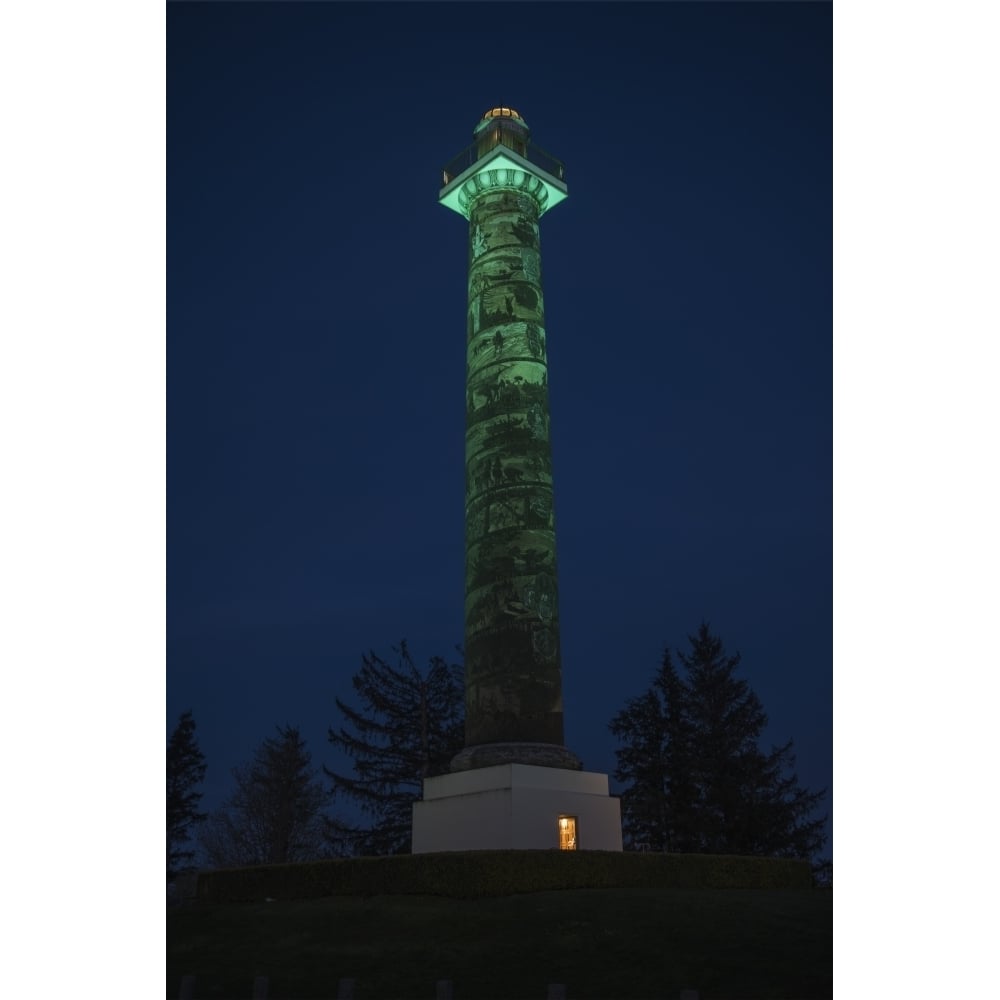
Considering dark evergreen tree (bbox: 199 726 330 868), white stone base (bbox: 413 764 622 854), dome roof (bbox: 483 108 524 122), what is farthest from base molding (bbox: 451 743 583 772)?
dark evergreen tree (bbox: 199 726 330 868)

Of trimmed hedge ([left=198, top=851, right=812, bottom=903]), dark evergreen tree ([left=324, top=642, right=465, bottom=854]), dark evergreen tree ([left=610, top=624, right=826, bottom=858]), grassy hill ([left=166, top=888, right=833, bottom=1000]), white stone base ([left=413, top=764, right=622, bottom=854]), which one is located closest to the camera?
grassy hill ([left=166, top=888, right=833, bottom=1000])

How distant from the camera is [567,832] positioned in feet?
62.7

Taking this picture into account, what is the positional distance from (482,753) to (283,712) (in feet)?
218

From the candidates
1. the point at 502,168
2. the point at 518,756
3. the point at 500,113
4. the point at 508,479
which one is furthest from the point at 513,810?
the point at 500,113

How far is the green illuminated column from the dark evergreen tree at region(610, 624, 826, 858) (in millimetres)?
15821

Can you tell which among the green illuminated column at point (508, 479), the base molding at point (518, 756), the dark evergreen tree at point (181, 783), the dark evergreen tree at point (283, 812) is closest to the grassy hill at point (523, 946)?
the base molding at point (518, 756)

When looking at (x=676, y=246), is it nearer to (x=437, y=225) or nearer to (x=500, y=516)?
(x=437, y=225)

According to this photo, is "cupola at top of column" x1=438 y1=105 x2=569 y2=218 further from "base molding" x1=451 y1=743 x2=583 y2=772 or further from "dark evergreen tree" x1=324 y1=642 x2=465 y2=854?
"dark evergreen tree" x1=324 y1=642 x2=465 y2=854

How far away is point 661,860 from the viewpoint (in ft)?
59.2

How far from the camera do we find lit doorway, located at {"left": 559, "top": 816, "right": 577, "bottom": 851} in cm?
1902

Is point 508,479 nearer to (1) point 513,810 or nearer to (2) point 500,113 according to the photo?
(1) point 513,810
